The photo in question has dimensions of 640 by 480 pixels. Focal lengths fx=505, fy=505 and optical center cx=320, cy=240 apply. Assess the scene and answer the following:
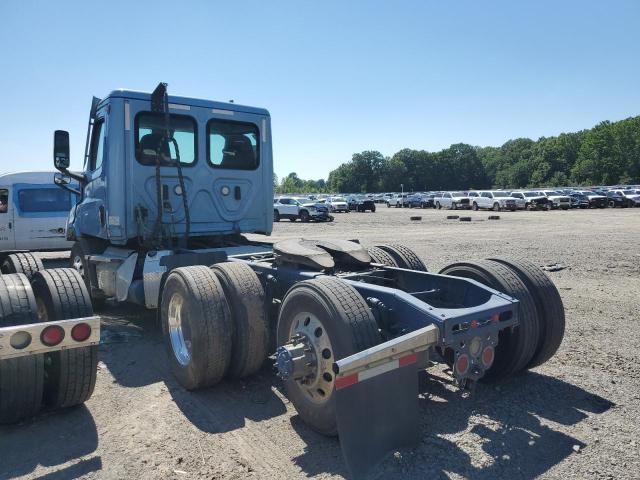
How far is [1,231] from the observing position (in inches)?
459

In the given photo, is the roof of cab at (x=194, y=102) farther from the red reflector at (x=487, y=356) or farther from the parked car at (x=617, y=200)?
the parked car at (x=617, y=200)

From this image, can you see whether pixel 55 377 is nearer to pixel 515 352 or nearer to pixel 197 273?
pixel 197 273

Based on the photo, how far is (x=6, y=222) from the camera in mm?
11672

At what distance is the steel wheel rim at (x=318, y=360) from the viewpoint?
11.2ft

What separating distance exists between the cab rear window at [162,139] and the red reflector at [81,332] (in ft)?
10.3

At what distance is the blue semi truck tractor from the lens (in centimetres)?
318

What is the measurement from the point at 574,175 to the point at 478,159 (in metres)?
44.3

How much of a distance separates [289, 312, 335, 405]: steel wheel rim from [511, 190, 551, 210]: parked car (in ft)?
137

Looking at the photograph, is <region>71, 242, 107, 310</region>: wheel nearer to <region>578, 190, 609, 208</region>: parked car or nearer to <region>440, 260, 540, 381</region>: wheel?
<region>440, 260, 540, 381</region>: wheel

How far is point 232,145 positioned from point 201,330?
350 centimetres

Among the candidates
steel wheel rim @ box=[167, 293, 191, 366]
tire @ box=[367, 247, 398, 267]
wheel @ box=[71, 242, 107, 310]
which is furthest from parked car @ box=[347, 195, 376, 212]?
steel wheel rim @ box=[167, 293, 191, 366]

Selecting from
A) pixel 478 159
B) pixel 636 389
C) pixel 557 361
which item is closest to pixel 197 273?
pixel 557 361

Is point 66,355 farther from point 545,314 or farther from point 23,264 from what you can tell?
point 545,314

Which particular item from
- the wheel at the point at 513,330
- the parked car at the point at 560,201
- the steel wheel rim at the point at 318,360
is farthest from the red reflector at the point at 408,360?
the parked car at the point at 560,201
